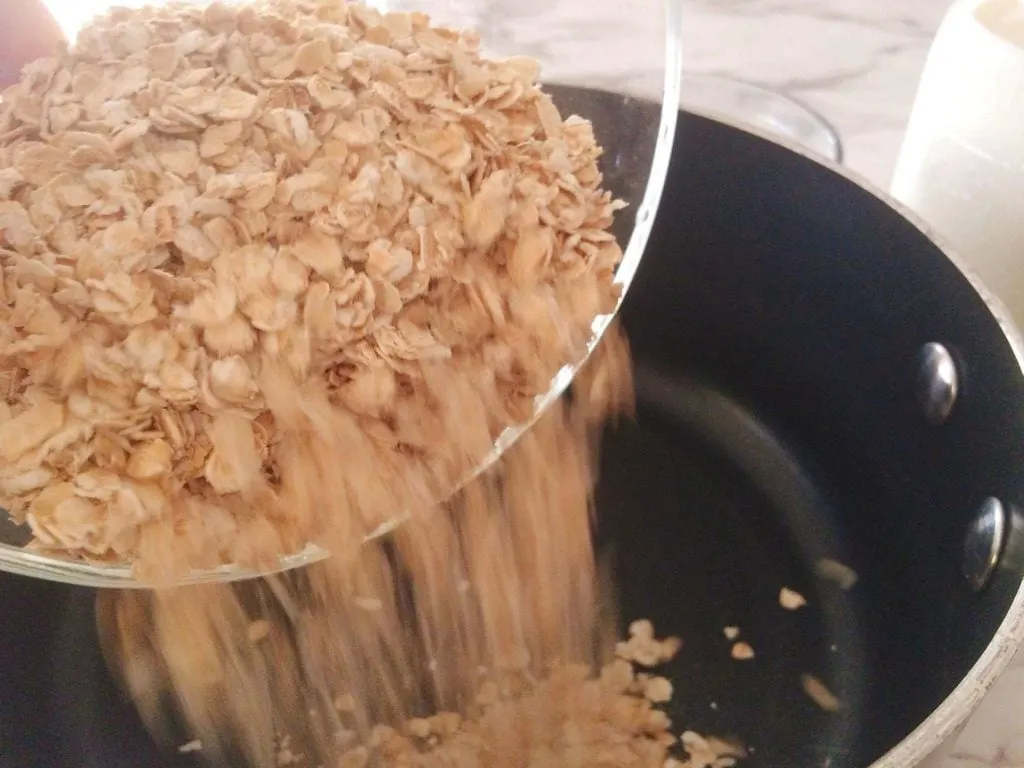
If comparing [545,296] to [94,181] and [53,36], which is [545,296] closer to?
[94,181]

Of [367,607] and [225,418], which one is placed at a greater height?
[225,418]

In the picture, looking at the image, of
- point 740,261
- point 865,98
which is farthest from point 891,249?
point 865,98

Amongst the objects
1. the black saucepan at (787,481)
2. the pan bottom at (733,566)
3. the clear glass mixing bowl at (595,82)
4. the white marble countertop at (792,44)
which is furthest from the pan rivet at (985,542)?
the white marble countertop at (792,44)

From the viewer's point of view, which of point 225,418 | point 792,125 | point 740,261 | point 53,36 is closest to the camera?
point 225,418

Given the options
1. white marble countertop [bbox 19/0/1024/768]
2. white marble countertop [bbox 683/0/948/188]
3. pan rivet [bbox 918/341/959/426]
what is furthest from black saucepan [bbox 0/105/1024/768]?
white marble countertop [bbox 683/0/948/188]

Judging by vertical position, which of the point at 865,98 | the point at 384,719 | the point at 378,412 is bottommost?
the point at 384,719
